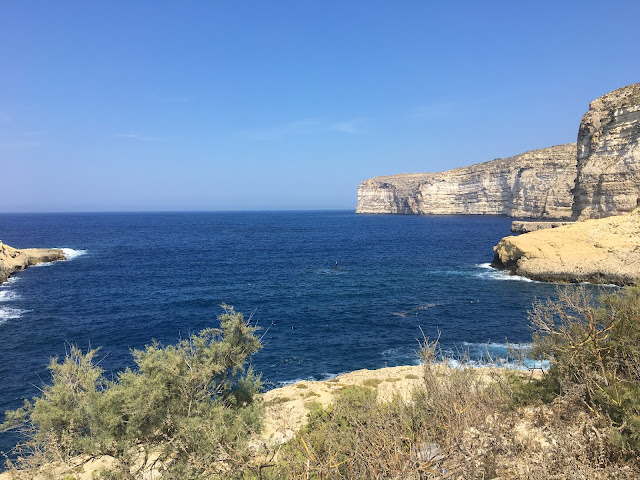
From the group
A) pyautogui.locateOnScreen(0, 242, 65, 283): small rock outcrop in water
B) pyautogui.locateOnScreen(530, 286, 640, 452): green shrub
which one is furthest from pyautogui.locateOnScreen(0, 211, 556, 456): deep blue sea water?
pyautogui.locateOnScreen(530, 286, 640, 452): green shrub

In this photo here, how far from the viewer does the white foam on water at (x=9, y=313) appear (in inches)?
1270

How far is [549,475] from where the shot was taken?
5.92 metres

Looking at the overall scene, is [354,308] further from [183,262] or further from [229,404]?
[183,262]

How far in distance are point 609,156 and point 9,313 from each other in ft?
241

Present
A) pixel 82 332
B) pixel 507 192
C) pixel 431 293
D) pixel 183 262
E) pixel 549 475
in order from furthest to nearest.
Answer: pixel 507 192, pixel 183 262, pixel 431 293, pixel 82 332, pixel 549 475

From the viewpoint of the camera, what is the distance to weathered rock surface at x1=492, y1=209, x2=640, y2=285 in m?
37.5

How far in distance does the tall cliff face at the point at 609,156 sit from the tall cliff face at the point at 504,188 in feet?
188

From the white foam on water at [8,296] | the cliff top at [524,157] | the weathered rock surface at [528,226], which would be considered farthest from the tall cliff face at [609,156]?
the white foam on water at [8,296]

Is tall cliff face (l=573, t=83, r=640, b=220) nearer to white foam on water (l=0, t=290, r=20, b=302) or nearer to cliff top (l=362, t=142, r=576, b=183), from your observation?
cliff top (l=362, t=142, r=576, b=183)

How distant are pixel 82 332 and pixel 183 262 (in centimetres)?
3011

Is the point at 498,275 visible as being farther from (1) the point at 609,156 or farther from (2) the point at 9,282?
(2) the point at 9,282

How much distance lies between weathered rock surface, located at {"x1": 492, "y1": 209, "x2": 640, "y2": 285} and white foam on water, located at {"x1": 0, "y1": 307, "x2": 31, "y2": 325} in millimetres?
50022

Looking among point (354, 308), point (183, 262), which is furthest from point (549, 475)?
point (183, 262)

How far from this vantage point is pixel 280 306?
114 ft
